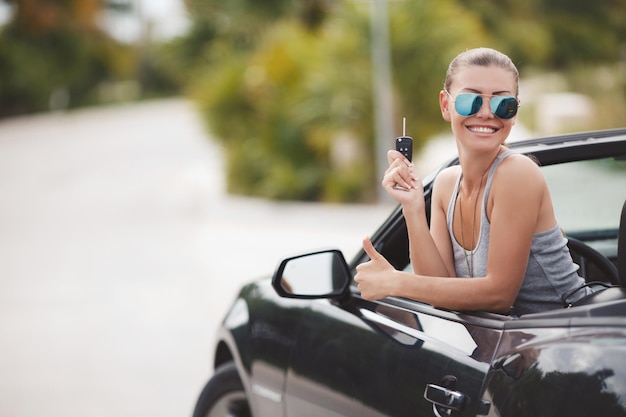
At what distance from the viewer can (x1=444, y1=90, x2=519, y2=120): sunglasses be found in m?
2.59

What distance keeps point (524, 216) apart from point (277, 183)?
13798 millimetres

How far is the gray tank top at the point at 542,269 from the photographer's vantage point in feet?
8.39

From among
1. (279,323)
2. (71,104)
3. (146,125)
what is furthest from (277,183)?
(71,104)

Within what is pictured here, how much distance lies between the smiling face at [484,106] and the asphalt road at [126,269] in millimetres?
4009

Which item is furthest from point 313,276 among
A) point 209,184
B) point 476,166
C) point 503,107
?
point 209,184

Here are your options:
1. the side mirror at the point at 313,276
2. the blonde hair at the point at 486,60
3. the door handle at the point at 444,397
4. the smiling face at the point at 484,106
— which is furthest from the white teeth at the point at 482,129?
the side mirror at the point at 313,276

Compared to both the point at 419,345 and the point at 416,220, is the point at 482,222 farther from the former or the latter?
the point at 419,345

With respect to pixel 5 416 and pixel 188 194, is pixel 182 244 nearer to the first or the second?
pixel 188 194

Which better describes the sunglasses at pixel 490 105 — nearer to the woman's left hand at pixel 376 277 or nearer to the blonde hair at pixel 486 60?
the blonde hair at pixel 486 60

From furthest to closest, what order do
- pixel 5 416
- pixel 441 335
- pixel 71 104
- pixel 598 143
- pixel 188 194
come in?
Result: pixel 71 104
pixel 188 194
pixel 5 416
pixel 598 143
pixel 441 335

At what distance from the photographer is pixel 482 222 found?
8.43 feet

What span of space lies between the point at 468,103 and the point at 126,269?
9.64 meters

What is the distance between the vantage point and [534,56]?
127 feet

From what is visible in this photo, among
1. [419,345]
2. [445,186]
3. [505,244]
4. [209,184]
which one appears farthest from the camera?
[209,184]
